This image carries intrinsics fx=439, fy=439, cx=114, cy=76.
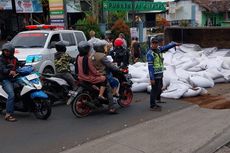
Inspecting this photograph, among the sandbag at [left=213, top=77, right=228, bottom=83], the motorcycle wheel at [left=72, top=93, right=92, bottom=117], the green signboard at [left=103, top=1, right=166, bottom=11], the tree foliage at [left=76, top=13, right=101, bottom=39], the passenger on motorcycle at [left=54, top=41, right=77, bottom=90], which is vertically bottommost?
the sandbag at [left=213, top=77, right=228, bottom=83]

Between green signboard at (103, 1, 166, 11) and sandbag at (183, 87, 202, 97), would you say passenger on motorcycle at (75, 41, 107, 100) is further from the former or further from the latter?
green signboard at (103, 1, 166, 11)

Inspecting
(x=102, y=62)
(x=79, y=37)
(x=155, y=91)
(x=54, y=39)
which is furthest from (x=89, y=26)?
(x=102, y=62)

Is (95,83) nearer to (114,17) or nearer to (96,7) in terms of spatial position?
(96,7)

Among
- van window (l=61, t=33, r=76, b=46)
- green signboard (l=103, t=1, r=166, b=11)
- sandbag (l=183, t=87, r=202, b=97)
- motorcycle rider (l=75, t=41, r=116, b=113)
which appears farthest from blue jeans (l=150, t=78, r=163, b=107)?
green signboard (l=103, t=1, r=166, b=11)

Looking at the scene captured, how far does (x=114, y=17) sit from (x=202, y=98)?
76.3 feet

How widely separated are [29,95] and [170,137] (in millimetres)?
3131

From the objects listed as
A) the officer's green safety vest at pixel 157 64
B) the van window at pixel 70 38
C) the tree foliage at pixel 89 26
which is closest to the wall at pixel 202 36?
the van window at pixel 70 38

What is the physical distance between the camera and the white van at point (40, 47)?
1248 centimetres

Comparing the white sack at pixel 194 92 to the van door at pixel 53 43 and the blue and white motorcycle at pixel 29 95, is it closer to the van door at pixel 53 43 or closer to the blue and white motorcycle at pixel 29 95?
the blue and white motorcycle at pixel 29 95

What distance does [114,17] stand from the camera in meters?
33.8

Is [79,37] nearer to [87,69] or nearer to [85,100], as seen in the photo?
[87,69]

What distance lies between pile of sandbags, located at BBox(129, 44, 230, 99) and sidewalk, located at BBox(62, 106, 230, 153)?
8.16ft

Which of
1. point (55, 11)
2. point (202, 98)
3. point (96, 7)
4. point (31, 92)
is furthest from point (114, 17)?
point (31, 92)

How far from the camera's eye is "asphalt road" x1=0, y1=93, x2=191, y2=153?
7.19m
